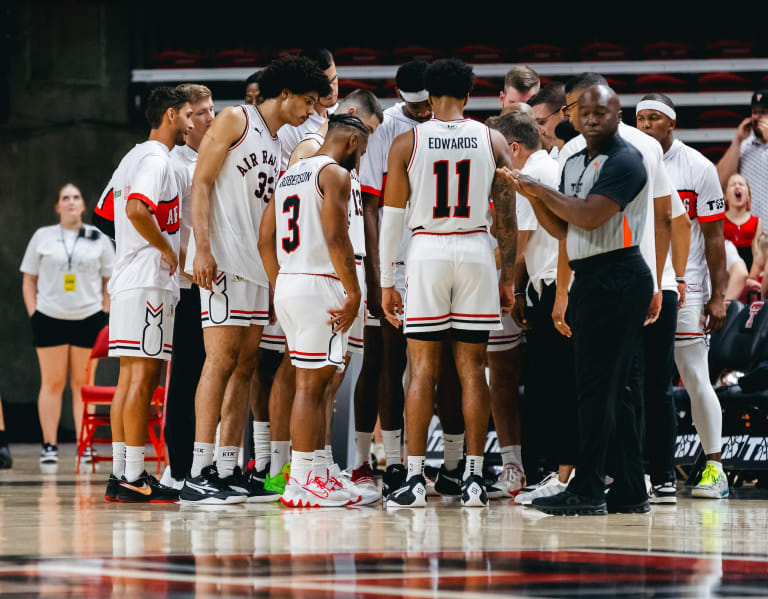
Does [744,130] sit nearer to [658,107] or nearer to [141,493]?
[658,107]

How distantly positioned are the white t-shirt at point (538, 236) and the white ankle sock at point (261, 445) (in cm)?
163

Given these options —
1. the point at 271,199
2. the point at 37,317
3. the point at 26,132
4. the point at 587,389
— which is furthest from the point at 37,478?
the point at 26,132

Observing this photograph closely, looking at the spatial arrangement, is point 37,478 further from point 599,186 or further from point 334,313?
point 599,186

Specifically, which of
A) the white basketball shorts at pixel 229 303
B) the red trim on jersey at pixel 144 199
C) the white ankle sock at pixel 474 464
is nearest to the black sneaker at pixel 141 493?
the white basketball shorts at pixel 229 303

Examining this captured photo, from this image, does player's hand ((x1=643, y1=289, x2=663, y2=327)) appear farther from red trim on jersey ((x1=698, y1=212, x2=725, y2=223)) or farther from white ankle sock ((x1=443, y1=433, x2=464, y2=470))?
white ankle sock ((x1=443, y1=433, x2=464, y2=470))

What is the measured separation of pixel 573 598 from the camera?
2654mm

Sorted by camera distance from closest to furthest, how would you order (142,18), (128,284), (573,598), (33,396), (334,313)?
(573,598)
(334,313)
(128,284)
(33,396)
(142,18)

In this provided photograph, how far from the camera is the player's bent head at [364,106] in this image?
576 cm

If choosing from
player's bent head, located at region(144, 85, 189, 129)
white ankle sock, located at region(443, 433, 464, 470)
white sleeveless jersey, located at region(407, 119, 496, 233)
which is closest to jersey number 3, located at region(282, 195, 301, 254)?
white sleeveless jersey, located at region(407, 119, 496, 233)

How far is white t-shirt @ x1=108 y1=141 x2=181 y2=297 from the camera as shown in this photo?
18.3ft

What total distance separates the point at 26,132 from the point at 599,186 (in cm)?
1009

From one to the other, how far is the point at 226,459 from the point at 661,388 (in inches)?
86.8

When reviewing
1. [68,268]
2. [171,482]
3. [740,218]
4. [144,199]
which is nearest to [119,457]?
[171,482]

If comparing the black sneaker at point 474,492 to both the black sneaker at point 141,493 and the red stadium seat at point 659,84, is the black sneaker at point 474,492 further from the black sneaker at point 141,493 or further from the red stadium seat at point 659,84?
the red stadium seat at point 659,84
